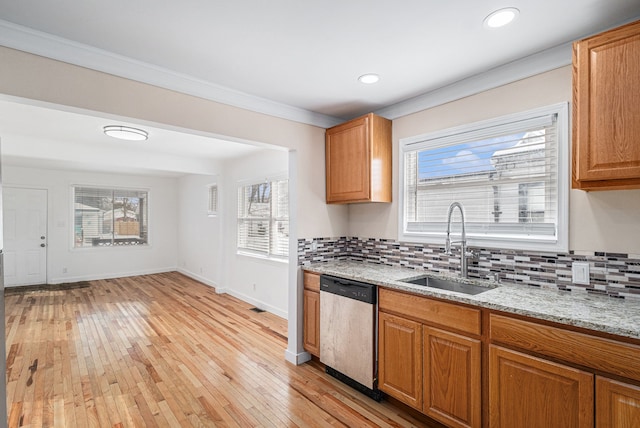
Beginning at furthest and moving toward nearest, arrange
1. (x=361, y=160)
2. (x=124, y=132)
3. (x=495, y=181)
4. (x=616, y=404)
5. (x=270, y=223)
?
(x=270, y=223) < (x=124, y=132) < (x=361, y=160) < (x=495, y=181) < (x=616, y=404)

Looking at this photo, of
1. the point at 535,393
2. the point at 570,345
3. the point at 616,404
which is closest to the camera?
the point at 616,404

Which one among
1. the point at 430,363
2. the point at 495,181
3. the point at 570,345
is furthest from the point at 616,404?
the point at 495,181

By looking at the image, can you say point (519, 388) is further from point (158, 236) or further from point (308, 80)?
point (158, 236)

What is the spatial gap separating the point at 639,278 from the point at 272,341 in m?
3.18

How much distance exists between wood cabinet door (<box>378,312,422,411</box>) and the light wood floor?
186 mm

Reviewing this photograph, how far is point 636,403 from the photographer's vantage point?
1.33 metres

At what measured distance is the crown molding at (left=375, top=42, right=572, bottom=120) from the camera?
207 cm

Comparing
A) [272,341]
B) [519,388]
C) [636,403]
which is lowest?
[272,341]

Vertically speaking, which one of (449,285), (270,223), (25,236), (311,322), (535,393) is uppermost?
(270,223)

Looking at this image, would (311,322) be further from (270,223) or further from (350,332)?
(270,223)

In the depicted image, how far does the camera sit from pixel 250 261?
531cm

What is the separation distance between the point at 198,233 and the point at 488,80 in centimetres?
630

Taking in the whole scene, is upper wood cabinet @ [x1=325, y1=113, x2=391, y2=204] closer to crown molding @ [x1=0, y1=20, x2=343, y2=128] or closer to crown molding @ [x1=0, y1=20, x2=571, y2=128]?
crown molding @ [x1=0, y1=20, x2=571, y2=128]

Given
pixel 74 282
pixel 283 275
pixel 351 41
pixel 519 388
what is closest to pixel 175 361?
pixel 283 275
